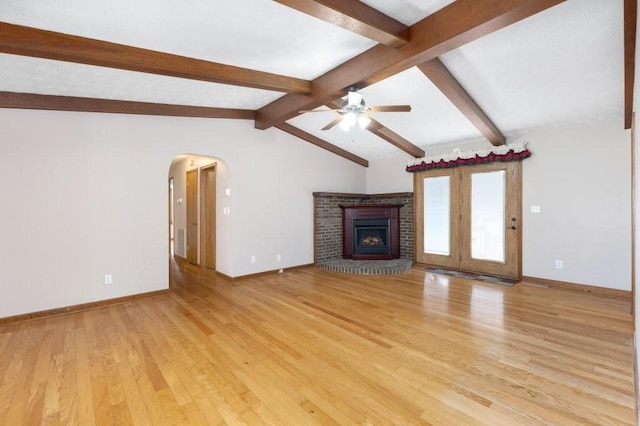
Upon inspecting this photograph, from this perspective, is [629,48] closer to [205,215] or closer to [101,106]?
[101,106]

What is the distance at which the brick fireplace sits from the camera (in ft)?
20.8

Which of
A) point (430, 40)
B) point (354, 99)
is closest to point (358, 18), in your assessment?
point (430, 40)

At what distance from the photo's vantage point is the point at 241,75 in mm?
Answer: 3318

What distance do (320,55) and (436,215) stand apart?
13.5 ft

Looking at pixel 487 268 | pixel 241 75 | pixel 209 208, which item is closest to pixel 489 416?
pixel 241 75

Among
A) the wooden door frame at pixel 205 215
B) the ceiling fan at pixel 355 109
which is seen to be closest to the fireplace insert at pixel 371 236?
the wooden door frame at pixel 205 215

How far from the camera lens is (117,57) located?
2672mm

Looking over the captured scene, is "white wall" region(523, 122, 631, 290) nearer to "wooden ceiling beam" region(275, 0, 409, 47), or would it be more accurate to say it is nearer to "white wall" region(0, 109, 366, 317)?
"wooden ceiling beam" region(275, 0, 409, 47)

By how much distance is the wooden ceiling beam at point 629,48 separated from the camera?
2.21m

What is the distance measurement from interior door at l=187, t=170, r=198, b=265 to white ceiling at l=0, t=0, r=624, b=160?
2513 millimetres

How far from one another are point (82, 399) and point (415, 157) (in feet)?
19.8

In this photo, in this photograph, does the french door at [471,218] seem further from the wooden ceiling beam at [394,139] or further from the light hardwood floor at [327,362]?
the light hardwood floor at [327,362]

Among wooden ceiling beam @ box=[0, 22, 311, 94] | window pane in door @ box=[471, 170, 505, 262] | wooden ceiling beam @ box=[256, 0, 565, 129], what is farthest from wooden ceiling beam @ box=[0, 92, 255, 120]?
window pane in door @ box=[471, 170, 505, 262]

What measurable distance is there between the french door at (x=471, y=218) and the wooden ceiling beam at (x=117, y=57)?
12.6ft
